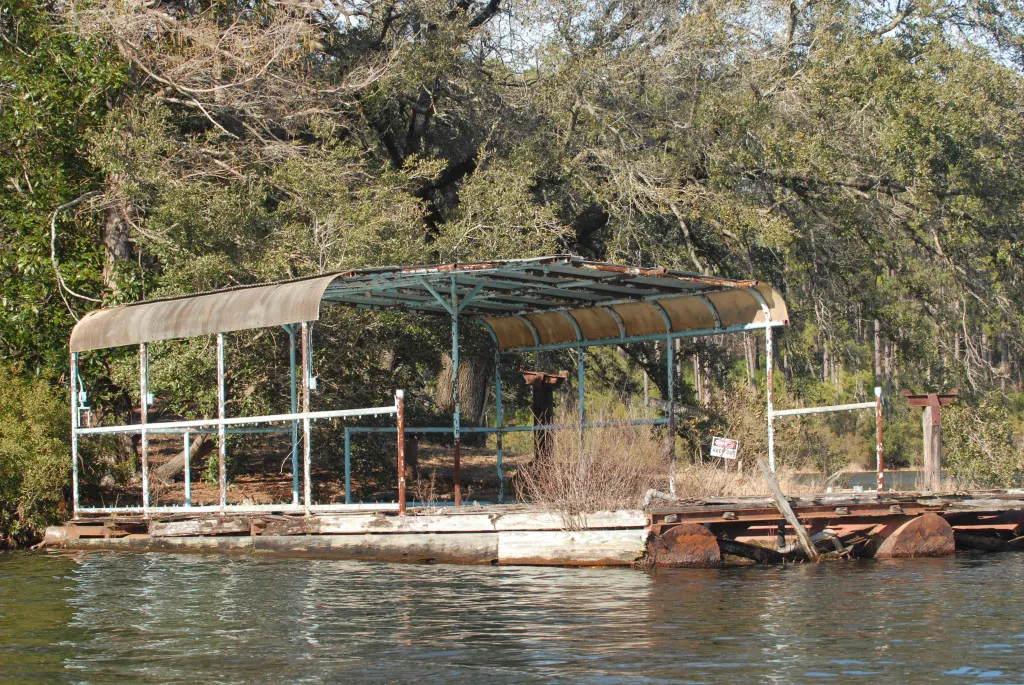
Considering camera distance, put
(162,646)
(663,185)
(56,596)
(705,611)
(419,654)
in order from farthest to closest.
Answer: (663,185), (56,596), (705,611), (162,646), (419,654)

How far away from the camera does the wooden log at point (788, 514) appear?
14766 mm

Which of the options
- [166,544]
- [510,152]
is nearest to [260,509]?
[166,544]

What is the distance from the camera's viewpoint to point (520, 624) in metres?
11.5

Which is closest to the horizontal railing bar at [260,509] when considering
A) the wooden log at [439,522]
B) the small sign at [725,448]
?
the wooden log at [439,522]

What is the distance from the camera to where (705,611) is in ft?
39.1

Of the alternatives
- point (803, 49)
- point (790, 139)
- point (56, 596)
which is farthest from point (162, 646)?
point (803, 49)

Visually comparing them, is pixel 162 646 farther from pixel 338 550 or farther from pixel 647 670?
pixel 338 550

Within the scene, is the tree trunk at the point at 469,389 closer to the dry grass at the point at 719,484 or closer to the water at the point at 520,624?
the dry grass at the point at 719,484

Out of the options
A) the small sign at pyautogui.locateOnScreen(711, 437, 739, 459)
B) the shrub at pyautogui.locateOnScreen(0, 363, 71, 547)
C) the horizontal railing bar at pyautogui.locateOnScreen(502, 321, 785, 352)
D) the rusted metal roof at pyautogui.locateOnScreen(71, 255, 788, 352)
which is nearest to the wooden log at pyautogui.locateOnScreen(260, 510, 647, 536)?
the small sign at pyautogui.locateOnScreen(711, 437, 739, 459)

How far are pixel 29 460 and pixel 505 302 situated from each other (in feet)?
26.2

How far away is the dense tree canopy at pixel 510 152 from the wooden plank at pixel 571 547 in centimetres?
666

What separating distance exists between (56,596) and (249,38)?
38.2 feet

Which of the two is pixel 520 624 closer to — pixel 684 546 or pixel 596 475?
pixel 684 546

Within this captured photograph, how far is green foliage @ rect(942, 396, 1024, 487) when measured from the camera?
22531 mm
